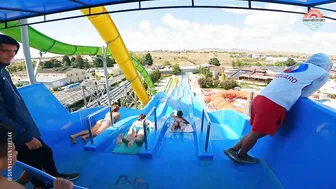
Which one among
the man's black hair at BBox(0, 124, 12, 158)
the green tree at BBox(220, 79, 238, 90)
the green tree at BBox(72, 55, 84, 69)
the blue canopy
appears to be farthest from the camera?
the green tree at BBox(72, 55, 84, 69)

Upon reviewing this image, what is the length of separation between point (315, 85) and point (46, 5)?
3.65m

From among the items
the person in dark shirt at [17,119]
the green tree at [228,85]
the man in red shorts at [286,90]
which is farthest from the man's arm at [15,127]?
the green tree at [228,85]

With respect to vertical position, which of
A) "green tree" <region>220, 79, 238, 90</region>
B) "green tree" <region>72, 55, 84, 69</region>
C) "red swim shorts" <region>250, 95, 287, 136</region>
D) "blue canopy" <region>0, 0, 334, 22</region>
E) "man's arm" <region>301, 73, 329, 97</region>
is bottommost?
"green tree" <region>220, 79, 238, 90</region>

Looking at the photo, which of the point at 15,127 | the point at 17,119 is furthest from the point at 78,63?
the point at 15,127

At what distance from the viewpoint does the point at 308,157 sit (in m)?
1.88

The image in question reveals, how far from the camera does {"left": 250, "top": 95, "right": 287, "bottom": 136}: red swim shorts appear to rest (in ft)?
7.06

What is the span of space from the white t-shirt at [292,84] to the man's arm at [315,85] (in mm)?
35

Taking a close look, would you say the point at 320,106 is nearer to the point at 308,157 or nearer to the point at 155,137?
the point at 308,157

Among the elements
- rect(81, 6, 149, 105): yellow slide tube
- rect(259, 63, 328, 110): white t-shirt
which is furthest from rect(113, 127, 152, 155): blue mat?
rect(81, 6, 149, 105): yellow slide tube

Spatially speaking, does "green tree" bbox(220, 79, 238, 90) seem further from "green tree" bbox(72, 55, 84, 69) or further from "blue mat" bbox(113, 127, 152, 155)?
"green tree" bbox(72, 55, 84, 69)

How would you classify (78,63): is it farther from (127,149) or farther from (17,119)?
(17,119)

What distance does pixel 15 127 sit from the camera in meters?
1.68

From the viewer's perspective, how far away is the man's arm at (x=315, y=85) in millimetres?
2059

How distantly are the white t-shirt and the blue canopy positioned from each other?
1.30m
